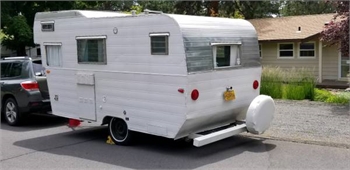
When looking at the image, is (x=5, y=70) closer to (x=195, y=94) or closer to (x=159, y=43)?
(x=159, y=43)

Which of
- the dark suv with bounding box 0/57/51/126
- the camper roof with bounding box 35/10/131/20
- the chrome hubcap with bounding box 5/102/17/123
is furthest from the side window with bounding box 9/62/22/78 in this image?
the camper roof with bounding box 35/10/131/20

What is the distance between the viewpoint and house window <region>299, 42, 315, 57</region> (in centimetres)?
2080

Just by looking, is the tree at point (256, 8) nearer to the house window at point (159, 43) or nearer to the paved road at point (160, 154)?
the paved road at point (160, 154)

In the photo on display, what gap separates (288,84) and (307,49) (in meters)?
8.53

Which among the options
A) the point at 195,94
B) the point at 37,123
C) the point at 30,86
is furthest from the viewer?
the point at 37,123

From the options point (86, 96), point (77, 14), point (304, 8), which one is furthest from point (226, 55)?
point (304, 8)

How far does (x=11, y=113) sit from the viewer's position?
32.7 ft

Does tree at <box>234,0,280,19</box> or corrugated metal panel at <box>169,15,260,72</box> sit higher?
tree at <box>234,0,280,19</box>

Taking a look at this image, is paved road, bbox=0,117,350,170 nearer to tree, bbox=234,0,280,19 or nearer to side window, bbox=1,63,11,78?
side window, bbox=1,63,11,78

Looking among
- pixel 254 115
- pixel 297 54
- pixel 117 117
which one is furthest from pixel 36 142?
pixel 297 54

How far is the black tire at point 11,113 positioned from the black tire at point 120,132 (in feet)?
10.3

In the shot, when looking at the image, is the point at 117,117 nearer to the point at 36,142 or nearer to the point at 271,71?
the point at 36,142

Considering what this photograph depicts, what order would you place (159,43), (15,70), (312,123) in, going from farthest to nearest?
(15,70) → (312,123) → (159,43)

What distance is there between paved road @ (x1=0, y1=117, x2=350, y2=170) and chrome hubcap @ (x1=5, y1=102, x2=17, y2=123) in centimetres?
133
